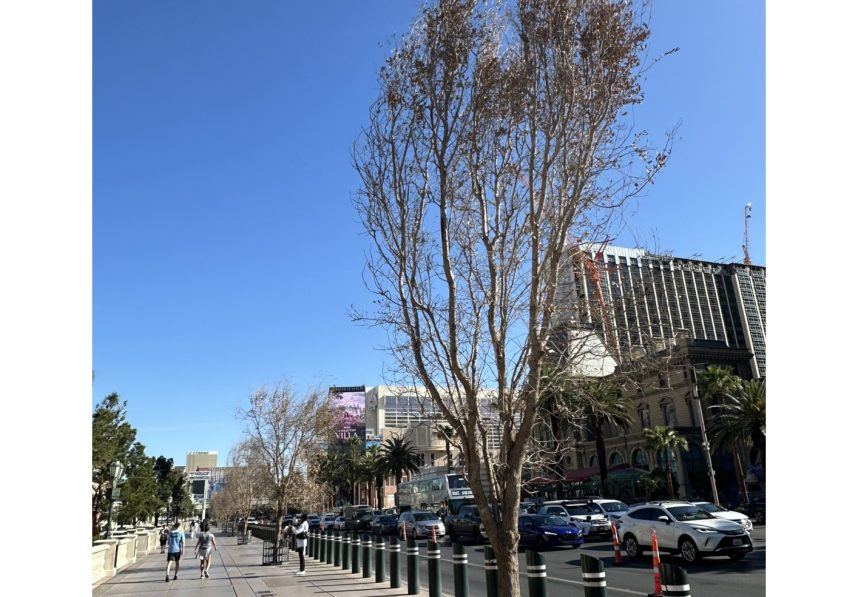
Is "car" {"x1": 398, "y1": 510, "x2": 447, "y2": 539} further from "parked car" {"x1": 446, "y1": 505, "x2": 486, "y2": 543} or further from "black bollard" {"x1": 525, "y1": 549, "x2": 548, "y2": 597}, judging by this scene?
"black bollard" {"x1": 525, "y1": 549, "x2": 548, "y2": 597}

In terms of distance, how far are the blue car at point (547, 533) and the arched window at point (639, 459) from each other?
39.3 m

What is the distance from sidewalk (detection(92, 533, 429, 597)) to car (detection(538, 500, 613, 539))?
12.2 meters

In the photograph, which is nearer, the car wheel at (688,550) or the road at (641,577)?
the road at (641,577)

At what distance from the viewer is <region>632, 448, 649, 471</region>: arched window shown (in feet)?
200

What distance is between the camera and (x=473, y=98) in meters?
7.89

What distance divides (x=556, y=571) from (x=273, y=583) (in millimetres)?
7538

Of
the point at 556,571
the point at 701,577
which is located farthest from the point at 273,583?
the point at 701,577

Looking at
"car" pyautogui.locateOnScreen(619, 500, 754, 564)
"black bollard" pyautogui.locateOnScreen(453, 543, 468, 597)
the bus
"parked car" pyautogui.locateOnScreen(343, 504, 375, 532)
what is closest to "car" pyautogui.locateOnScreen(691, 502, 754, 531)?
"car" pyautogui.locateOnScreen(619, 500, 754, 564)

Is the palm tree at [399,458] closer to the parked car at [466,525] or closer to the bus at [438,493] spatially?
the bus at [438,493]

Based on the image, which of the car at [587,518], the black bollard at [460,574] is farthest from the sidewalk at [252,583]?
the car at [587,518]

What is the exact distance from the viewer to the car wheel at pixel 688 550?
16.5 metres

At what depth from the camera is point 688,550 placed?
1669 centimetres

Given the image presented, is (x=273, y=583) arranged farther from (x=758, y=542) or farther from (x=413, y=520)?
(x=413, y=520)

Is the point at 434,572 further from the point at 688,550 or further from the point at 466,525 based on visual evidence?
the point at 466,525
